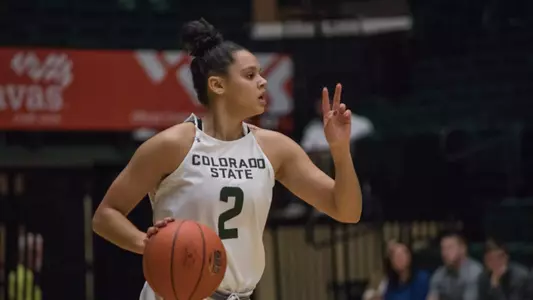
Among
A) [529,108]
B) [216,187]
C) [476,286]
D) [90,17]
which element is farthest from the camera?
[90,17]

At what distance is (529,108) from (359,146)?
1.95 metres

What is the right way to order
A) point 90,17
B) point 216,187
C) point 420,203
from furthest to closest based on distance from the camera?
1. point 90,17
2. point 420,203
3. point 216,187

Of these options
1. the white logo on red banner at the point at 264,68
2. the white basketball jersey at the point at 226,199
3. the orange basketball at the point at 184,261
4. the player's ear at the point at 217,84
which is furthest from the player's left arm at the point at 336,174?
the white logo on red banner at the point at 264,68

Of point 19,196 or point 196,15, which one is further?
point 196,15

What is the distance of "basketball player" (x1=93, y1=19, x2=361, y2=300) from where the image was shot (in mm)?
3816

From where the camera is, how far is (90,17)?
12.0 meters

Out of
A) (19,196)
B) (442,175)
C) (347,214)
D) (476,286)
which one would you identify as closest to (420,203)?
(442,175)

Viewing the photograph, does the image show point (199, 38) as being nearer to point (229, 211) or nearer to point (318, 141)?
point (229, 211)

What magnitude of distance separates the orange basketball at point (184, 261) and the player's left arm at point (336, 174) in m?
0.61

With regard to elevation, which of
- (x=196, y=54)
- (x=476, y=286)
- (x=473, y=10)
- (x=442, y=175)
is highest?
(x=473, y=10)

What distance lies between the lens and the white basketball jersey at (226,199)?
3820 millimetres

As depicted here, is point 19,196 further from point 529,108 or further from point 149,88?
point 529,108

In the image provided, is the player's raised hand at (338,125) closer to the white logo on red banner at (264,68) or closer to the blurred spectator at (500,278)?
the blurred spectator at (500,278)

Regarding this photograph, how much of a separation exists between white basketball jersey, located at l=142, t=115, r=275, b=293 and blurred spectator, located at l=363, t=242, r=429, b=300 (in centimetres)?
470
